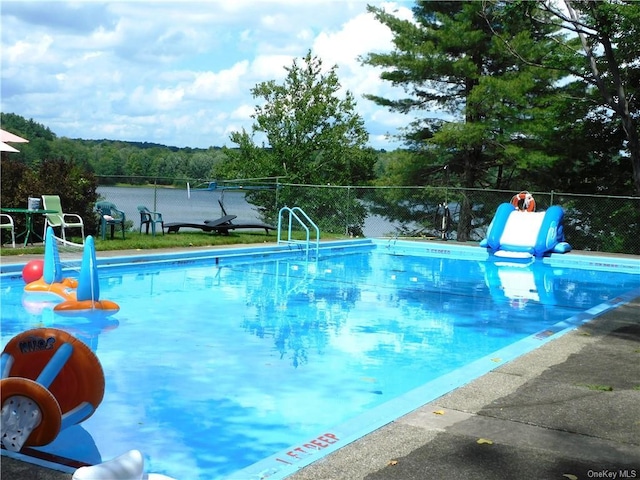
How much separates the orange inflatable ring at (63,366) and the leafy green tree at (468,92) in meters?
17.1

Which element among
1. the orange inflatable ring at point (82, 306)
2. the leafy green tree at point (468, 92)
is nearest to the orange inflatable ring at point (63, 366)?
the orange inflatable ring at point (82, 306)

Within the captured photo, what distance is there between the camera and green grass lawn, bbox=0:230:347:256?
12492mm

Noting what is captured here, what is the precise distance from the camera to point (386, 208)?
2256 centimetres

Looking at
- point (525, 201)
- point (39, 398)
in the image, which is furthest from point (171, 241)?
point (39, 398)

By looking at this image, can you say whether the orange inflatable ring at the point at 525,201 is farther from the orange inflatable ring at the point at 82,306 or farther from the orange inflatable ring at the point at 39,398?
the orange inflatable ring at the point at 39,398

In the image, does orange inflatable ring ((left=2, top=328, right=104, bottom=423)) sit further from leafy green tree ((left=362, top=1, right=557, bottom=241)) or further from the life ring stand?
leafy green tree ((left=362, top=1, right=557, bottom=241))

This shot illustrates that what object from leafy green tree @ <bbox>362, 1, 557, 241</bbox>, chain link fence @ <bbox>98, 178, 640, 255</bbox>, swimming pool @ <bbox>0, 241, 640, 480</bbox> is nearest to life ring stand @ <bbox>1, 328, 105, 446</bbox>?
swimming pool @ <bbox>0, 241, 640, 480</bbox>

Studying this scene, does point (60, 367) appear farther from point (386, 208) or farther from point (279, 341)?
point (386, 208)

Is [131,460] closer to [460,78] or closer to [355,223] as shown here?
[355,223]

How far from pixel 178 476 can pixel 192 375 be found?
2125 millimetres

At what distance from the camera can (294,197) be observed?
1970 centimetres

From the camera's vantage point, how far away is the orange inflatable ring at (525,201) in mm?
17359

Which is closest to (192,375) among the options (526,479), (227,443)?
(227,443)

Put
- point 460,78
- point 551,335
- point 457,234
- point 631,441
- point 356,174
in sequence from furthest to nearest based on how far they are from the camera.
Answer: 1. point 356,174
2. point 460,78
3. point 457,234
4. point 551,335
5. point 631,441
